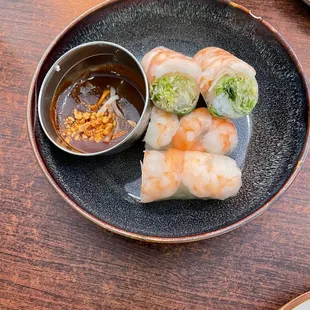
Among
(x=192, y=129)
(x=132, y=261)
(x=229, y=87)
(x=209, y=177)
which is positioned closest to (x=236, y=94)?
(x=229, y=87)

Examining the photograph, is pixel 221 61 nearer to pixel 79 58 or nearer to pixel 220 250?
pixel 79 58

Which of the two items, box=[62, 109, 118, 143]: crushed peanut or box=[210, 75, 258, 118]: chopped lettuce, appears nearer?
box=[210, 75, 258, 118]: chopped lettuce

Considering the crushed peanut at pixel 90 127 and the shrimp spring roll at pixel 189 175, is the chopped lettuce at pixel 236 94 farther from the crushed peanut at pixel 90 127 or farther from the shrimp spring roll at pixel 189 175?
the crushed peanut at pixel 90 127

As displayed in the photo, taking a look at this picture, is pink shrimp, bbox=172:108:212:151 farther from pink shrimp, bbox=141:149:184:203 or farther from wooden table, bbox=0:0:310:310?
wooden table, bbox=0:0:310:310

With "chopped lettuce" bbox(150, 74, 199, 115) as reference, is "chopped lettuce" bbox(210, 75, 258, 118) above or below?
above

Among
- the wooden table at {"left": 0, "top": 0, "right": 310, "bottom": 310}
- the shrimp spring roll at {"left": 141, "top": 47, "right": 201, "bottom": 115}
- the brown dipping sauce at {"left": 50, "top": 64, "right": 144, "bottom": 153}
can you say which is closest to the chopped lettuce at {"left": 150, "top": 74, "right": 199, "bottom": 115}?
the shrimp spring roll at {"left": 141, "top": 47, "right": 201, "bottom": 115}

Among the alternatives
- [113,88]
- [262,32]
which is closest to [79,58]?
[113,88]
